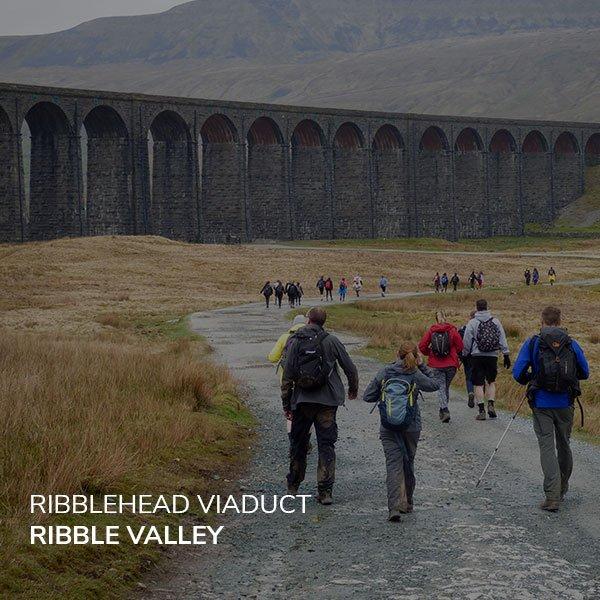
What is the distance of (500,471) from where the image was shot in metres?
12.1

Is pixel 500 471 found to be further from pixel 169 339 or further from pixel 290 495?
pixel 169 339

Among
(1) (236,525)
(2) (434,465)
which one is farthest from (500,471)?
(1) (236,525)

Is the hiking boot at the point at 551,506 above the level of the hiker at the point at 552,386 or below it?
below

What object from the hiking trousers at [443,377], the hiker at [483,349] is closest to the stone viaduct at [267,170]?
the hiker at [483,349]

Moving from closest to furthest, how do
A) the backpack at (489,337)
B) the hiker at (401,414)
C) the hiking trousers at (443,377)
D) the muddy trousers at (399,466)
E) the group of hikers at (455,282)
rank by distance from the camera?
the muddy trousers at (399,466) < the hiker at (401,414) < the hiking trousers at (443,377) < the backpack at (489,337) < the group of hikers at (455,282)

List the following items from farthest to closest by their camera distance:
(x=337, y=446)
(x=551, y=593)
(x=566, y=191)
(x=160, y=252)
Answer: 1. (x=566, y=191)
2. (x=160, y=252)
3. (x=337, y=446)
4. (x=551, y=593)

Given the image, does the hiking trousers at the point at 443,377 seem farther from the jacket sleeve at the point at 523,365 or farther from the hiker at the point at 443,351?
the jacket sleeve at the point at 523,365

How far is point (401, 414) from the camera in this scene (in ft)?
34.1

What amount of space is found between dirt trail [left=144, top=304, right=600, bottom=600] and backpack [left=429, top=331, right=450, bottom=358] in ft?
5.94

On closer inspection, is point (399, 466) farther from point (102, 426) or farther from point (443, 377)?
point (443, 377)

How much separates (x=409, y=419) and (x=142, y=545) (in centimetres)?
298

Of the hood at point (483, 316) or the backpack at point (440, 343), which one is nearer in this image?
the backpack at point (440, 343)

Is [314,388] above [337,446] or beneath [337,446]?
above

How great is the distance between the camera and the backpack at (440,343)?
1549 cm
